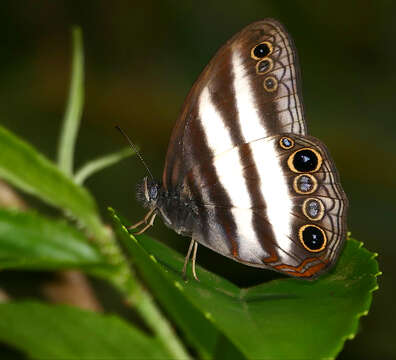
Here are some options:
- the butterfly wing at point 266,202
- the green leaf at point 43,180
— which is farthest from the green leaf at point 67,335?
the butterfly wing at point 266,202

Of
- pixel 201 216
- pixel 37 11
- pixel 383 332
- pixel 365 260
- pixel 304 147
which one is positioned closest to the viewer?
pixel 365 260

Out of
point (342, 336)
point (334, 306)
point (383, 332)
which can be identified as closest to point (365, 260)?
point (334, 306)

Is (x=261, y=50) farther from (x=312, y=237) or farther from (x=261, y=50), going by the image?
(x=312, y=237)

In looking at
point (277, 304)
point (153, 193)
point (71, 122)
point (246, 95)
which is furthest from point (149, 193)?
point (277, 304)

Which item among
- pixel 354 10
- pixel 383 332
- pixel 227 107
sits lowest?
pixel 383 332

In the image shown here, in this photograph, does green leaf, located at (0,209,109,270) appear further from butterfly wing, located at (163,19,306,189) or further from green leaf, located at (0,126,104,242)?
butterfly wing, located at (163,19,306,189)

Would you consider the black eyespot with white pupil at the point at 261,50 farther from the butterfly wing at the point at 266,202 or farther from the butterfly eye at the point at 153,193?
the butterfly eye at the point at 153,193

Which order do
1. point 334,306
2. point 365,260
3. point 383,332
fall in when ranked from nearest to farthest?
1. point 334,306
2. point 365,260
3. point 383,332

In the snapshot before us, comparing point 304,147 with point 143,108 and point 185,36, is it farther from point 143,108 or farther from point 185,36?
point 185,36
